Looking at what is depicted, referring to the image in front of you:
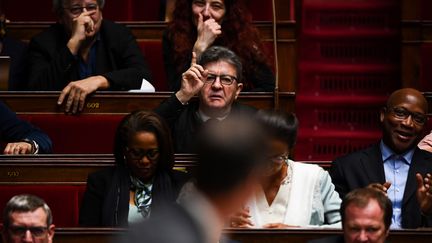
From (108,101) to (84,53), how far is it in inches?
6.9

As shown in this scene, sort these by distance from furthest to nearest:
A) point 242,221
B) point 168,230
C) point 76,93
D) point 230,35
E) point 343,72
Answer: point 343,72
point 230,35
point 76,93
point 242,221
point 168,230

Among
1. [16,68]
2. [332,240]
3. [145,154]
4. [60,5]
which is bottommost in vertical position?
[332,240]

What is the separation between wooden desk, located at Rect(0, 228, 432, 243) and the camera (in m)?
1.90

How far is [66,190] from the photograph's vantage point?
2.16 meters

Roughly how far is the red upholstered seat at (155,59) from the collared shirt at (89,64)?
21 cm

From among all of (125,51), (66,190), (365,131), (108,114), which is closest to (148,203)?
(66,190)

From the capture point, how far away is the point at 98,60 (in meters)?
2.48

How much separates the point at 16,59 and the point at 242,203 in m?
1.51

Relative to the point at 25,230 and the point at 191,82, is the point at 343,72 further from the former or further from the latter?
the point at 25,230

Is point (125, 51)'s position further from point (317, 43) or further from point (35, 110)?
point (317, 43)

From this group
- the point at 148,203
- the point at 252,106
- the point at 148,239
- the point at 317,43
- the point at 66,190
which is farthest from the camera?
the point at 317,43

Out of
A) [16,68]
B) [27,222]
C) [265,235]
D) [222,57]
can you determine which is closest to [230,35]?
[222,57]

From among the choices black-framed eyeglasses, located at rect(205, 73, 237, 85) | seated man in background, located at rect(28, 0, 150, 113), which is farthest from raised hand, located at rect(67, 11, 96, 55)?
black-framed eyeglasses, located at rect(205, 73, 237, 85)

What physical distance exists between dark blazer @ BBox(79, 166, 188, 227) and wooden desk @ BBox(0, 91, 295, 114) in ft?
1.04
